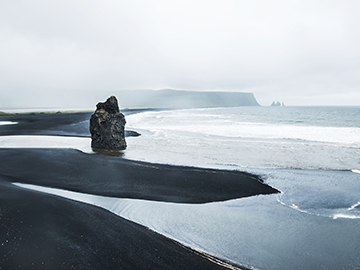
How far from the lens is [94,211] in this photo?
6711 mm

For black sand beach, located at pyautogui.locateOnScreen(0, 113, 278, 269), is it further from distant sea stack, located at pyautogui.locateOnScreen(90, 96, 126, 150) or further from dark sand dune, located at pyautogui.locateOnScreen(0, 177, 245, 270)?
distant sea stack, located at pyautogui.locateOnScreen(90, 96, 126, 150)

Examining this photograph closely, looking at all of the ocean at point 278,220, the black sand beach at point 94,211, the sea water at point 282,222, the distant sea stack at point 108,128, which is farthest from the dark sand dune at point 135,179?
the distant sea stack at point 108,128

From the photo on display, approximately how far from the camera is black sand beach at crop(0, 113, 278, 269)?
452cm

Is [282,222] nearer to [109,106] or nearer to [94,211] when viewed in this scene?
[94,211]

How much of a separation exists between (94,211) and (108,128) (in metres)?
10.7

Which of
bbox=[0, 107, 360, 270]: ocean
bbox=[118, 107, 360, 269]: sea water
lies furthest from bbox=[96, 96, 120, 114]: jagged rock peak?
bbox=[118, 107, 360, 269]: sea water

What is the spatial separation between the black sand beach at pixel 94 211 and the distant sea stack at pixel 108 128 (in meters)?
4.34

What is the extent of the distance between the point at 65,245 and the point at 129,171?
572 cm

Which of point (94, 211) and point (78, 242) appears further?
point (94, 211)

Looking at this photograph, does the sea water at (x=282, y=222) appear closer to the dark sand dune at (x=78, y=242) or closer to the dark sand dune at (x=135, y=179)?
the dark sand dune at (x=78, y=242)

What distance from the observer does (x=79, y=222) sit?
599 cm

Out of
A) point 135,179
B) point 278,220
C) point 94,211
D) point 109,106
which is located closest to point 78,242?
point 94,211

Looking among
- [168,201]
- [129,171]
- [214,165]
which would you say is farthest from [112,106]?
[168,201]

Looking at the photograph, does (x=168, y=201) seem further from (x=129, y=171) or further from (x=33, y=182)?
(x=33, y=182)
